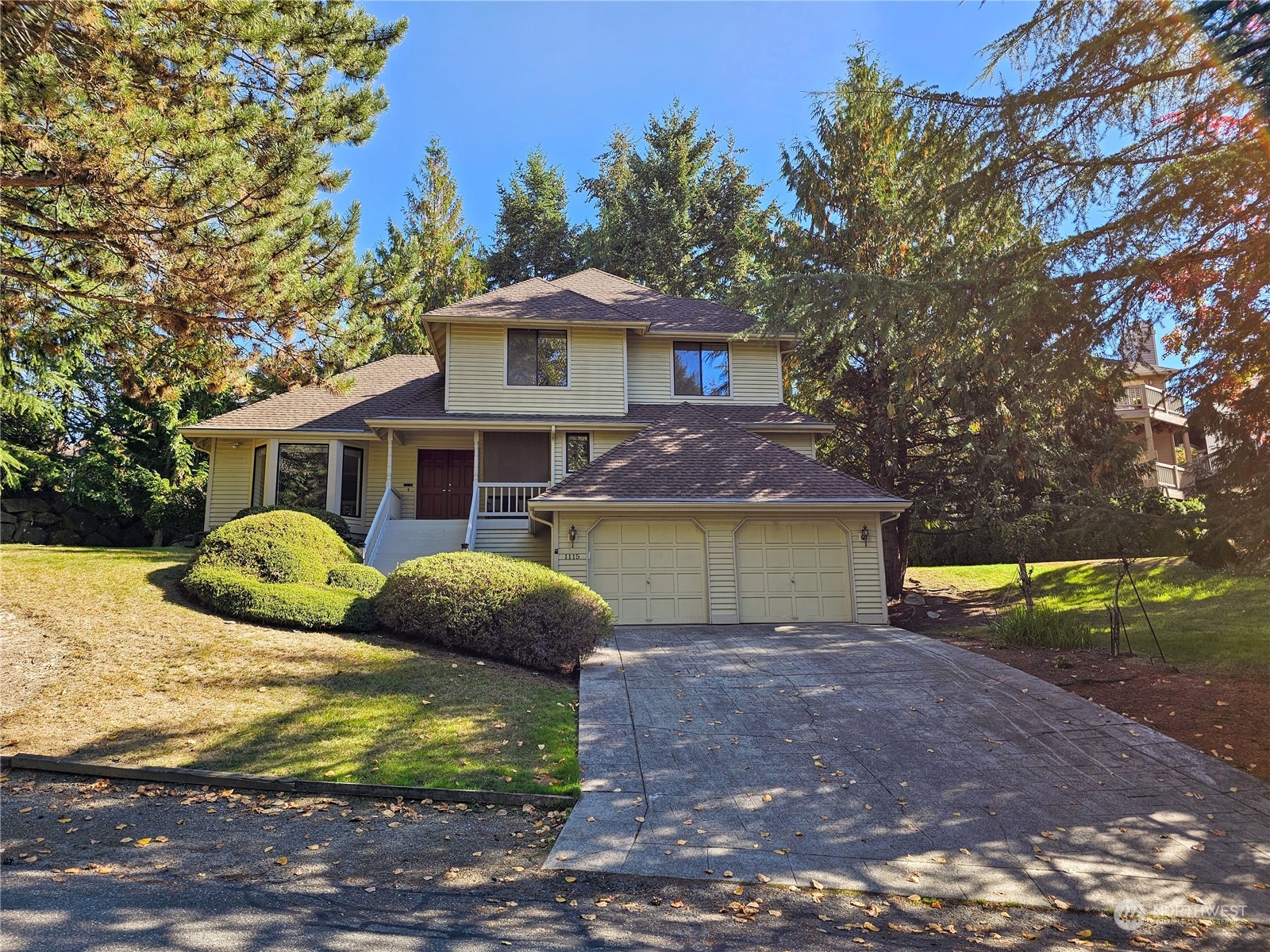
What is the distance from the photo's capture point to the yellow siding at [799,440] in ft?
58.9

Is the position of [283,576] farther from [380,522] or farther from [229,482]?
[229,482]

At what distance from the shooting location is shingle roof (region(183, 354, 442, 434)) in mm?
17469

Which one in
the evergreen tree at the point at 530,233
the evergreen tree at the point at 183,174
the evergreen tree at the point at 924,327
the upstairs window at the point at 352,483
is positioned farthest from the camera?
the evergreen tree at the point at 530,233

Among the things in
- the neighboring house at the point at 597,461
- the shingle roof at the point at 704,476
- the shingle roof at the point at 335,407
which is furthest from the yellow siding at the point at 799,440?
the shingle roof at the point at 335,407

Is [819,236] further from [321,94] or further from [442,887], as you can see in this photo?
[442,887]

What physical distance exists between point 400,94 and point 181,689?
7.51m

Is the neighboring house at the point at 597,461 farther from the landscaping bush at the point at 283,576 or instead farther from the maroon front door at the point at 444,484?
the landscaping bush at the point at 283,576

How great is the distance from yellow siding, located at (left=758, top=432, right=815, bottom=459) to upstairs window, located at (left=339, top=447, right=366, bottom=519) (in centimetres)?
1028

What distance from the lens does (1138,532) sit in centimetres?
838

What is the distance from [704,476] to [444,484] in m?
7.56

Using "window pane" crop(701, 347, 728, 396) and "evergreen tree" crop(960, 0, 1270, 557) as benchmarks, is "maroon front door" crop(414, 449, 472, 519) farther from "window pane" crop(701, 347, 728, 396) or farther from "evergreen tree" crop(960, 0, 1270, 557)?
"evergreen tree" crop(960, 0, 1270, 557)

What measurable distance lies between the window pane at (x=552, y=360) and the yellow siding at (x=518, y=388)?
160 mm

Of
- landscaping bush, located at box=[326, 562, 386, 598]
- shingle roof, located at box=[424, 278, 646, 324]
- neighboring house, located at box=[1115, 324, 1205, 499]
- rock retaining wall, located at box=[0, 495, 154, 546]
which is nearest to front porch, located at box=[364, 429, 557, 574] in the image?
landscaping bush, located at box=[326, 562, 386, 598]

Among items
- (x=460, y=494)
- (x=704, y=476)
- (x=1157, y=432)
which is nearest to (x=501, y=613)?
(x=704, y=476)
